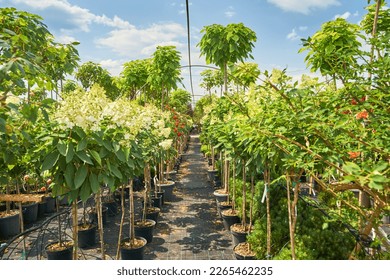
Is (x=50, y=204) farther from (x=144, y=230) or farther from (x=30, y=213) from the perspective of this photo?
(x=144, y=230)

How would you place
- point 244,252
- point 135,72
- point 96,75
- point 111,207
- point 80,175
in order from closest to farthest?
1. point 80,175
2. point 244,252
3. point 111,207
4. point 135,72
5. point 96,75

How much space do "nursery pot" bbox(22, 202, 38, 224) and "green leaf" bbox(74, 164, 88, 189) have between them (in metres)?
4.50

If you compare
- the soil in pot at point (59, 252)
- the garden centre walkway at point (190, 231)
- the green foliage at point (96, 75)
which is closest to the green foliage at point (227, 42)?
the garden centre walkway at point (190, 231)

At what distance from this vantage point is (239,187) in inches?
241

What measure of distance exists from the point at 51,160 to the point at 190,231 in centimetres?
380

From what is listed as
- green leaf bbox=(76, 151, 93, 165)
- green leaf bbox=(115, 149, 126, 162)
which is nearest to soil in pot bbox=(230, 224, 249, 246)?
green leaf bbox=(115, 149, 126, 162)

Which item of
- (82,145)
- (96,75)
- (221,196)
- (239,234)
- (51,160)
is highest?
(96,75)

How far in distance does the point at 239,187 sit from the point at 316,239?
2.79 meters

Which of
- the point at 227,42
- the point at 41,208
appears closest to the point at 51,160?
the point at 227,42

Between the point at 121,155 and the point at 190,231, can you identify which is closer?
the point at 121,155

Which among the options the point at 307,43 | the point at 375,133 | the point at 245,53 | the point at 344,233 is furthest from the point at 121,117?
the point at 245,53

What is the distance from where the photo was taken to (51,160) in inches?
85.6

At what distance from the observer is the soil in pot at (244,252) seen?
3793 millimetres

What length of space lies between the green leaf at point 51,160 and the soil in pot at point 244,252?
110 inches
